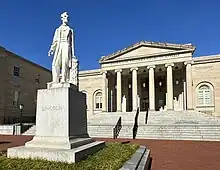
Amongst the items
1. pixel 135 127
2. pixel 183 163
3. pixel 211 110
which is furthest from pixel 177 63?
pixel 183 163

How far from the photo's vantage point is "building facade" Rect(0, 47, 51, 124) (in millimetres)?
29766

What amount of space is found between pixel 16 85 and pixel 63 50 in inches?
1086

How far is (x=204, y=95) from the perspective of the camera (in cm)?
3366

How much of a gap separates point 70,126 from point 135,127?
14672 mm

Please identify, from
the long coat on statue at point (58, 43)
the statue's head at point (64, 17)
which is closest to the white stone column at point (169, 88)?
the long coat on statue at point (58, 43)

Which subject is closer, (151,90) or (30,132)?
(30,132)

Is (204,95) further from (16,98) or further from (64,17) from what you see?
(64,17)

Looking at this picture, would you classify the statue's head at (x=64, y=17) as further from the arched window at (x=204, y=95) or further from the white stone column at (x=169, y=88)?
the arched window at (x=204, y=95)

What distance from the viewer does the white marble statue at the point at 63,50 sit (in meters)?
7.22

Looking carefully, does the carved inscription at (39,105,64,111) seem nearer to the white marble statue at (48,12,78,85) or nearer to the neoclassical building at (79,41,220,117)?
the white marble statue at (48,12,78,85)

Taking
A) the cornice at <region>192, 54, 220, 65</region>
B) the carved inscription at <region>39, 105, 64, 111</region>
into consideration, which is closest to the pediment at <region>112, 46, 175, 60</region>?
the cornice at <region>192, 54, 220, 65</region>

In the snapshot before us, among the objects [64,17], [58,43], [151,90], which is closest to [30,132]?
[151,90]

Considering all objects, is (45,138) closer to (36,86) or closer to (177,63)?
(177,63)

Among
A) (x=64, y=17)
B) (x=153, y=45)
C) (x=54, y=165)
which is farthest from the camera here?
(x=153, y=45)
